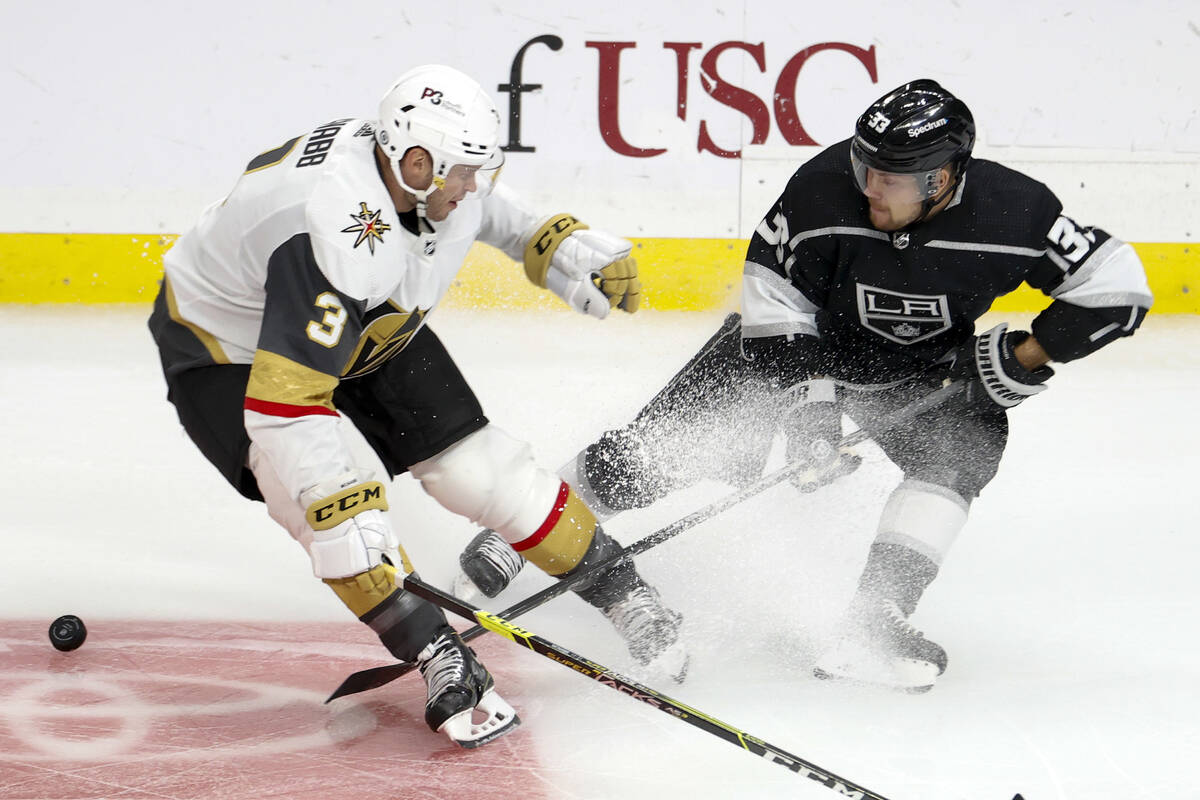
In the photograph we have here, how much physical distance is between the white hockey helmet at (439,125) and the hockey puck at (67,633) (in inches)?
40.8

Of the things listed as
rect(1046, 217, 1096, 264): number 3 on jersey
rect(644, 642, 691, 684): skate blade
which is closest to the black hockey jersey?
rect(1046, 217, 1096, 264): number 3 on jersey

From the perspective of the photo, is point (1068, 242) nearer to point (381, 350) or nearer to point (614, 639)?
point (614, 639)

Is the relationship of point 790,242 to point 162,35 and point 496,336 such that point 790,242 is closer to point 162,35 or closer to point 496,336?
point 496,336

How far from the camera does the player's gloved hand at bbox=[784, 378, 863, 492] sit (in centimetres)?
236

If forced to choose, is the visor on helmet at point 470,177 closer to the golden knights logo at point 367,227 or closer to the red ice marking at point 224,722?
the golden knights logo at point 367,227

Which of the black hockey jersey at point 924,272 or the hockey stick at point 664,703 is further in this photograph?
the black hockey jersey at point 924,272

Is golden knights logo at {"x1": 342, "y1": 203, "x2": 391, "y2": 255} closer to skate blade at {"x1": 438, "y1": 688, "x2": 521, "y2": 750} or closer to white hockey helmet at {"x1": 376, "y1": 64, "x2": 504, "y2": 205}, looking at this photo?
white hockey helmet at {"x1": 376, "y1": 64, "x2": 504, "y2": 205}

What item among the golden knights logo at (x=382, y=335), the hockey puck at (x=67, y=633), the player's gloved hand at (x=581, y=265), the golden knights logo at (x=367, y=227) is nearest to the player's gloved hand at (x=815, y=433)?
the player's gloved hand at (x=581, y=265)

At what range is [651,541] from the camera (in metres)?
2.40

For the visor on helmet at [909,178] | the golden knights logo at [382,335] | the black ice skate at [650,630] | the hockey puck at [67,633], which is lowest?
the black ice skate at [650,630]

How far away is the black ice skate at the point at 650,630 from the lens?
226cm

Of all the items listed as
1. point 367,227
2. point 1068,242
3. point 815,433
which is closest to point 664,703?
point 815,433

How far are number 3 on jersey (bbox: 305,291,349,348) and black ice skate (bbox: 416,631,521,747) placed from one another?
53cm

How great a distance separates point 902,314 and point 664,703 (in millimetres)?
918
